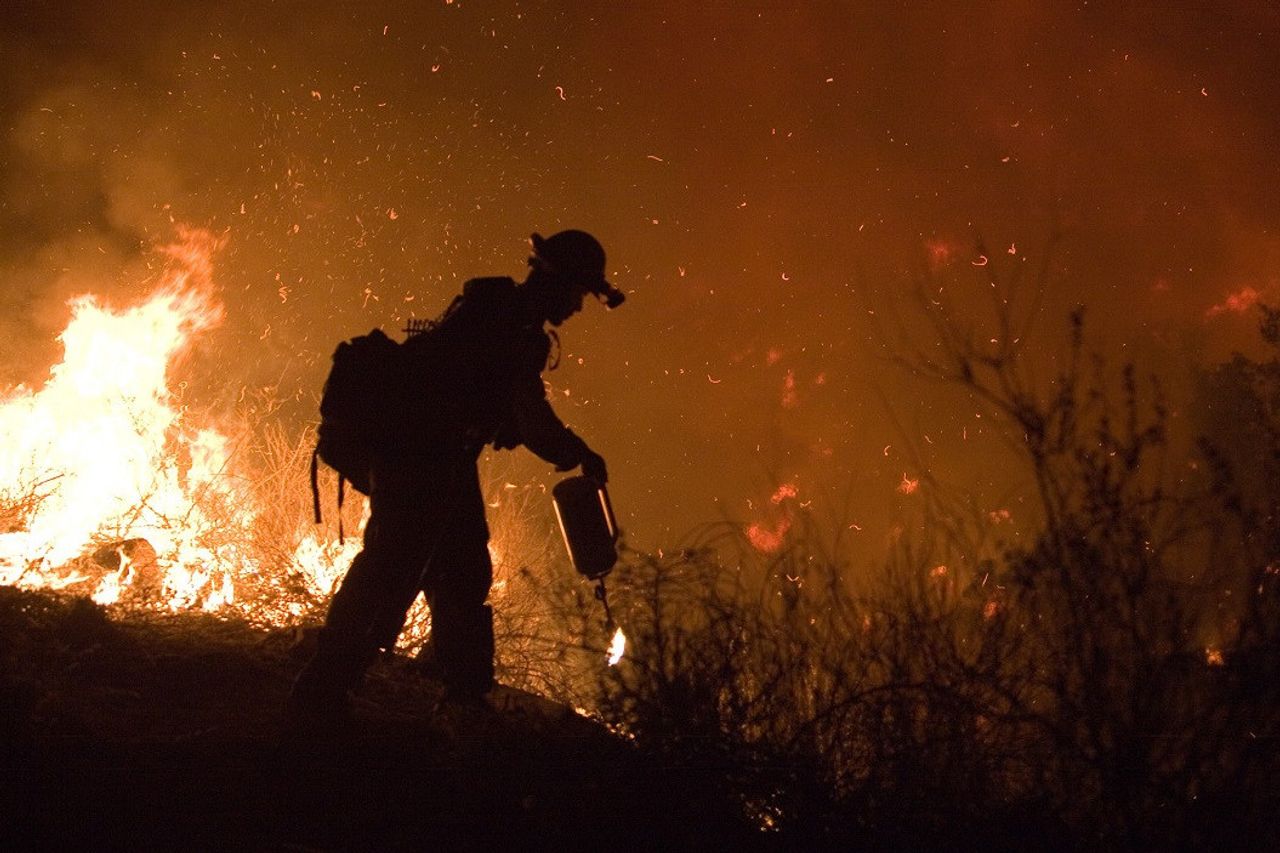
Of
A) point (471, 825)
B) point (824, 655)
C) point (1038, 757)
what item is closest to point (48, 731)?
point (471, 825)

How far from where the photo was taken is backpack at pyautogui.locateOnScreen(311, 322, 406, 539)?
3.16m

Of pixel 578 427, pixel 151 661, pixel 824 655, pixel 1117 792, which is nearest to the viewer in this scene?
pixel 1117 792

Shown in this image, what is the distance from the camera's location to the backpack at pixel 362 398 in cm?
316

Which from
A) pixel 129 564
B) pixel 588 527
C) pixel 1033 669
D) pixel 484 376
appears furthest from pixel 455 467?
pixel 129 564

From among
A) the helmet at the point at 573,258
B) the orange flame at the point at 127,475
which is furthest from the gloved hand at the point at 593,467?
the orange flame at the point at 127,475

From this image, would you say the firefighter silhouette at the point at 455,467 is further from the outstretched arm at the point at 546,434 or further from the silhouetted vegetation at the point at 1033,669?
the silhouetted vegetation at the point at 1033,669

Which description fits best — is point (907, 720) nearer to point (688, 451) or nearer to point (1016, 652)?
point (1016, 652)

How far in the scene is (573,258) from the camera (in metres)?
3.51

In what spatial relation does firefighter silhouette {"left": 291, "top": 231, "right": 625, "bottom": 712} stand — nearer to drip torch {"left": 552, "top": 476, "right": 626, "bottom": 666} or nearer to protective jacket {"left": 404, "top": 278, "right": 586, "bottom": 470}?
protective jacket {"left": 404, "top": 278, "right": 586, "bottom": 470}

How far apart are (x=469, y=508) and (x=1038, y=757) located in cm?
209

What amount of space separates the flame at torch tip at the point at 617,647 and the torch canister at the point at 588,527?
0.27 metres

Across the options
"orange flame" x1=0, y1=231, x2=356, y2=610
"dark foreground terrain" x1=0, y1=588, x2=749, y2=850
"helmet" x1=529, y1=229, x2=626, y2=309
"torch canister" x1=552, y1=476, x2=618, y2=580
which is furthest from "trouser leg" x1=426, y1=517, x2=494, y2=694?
"orange flame" x1=0, y1=231, x2=356, y2=610

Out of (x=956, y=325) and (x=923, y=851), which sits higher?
(x=956, y=325)

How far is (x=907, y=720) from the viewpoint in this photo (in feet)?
9.37
